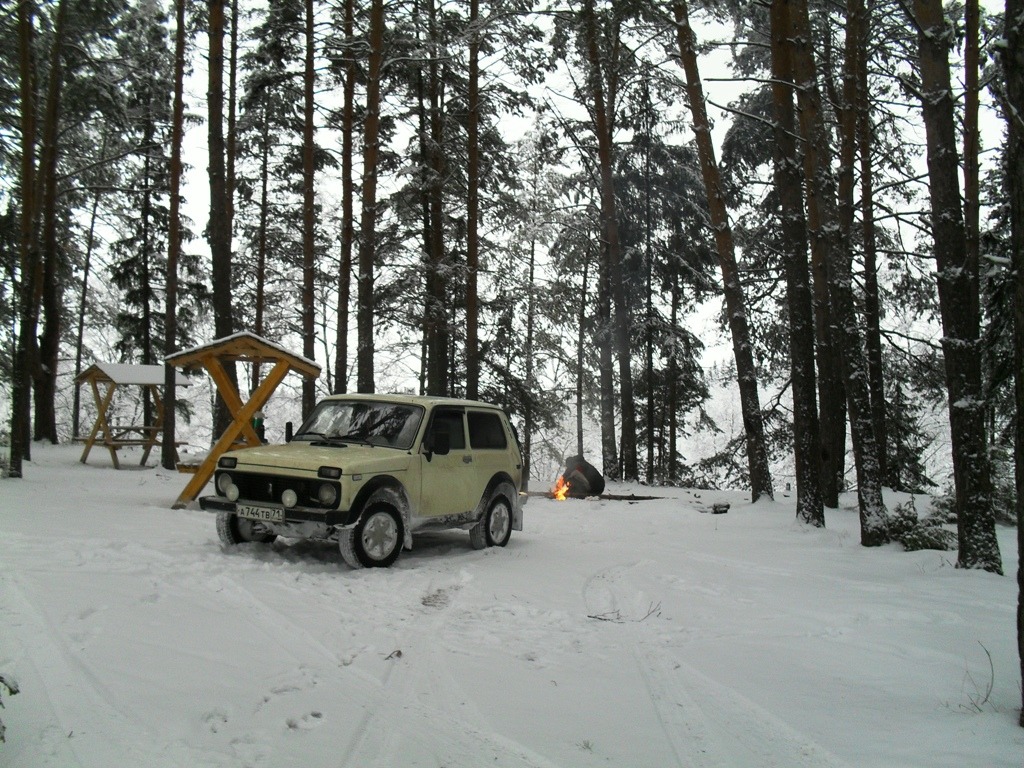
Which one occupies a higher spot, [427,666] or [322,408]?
[322,408]

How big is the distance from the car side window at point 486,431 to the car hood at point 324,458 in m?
1.69

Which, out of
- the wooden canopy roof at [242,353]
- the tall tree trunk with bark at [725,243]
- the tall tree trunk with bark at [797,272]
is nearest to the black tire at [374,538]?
the wooden canopy roof at [242,353]

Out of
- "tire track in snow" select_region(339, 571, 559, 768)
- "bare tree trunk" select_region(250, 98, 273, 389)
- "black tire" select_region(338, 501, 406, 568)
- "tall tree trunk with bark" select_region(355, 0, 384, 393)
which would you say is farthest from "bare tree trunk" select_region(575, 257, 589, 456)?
"tire track in snow" select_region(339, 571, 559, 768)

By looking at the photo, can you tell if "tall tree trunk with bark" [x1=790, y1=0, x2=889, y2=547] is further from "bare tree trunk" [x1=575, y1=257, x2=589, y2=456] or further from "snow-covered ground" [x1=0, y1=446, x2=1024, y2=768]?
"bare tree trunk" [x1=575, y1=257, x2=589, y2=456]

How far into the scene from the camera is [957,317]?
852cm

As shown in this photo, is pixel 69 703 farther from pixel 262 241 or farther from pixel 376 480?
pixel 262 241

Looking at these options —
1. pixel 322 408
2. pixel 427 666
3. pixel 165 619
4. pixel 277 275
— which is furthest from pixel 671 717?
pixel 277 275

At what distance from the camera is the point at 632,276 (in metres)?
27.2

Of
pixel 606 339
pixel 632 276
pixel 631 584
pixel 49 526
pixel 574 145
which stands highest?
pixel 574 145

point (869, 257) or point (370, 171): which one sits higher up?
point (370, 171)

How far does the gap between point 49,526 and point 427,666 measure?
21.4 feet

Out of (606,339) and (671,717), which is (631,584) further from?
(606,339)

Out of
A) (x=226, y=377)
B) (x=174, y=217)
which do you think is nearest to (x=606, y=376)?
(x=174, y=217)

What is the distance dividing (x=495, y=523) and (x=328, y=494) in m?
3.25
